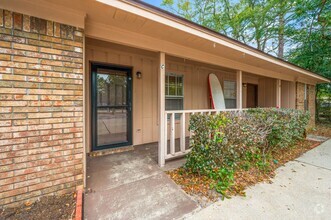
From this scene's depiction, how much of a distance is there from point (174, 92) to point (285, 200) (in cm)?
390

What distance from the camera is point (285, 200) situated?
7.51 ft

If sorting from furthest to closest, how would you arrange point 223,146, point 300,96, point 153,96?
point 300,96 < point 153,96 < point 223,146

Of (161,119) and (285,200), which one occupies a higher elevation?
(161,119)

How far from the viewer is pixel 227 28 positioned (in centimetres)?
1288

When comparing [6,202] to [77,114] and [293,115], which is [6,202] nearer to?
[77,114]

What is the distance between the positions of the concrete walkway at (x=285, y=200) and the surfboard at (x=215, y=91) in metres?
3.11

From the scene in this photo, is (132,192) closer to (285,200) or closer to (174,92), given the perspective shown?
(285,200)

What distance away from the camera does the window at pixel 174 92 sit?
518 centimetres

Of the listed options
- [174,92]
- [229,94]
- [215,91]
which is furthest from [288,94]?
[174,92]

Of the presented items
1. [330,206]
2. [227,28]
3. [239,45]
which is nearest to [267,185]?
[330,206]

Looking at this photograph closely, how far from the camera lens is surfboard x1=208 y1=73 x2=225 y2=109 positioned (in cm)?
597

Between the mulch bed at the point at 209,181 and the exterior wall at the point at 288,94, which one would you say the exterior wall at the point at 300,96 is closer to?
the exterior wall at the point at 288,94

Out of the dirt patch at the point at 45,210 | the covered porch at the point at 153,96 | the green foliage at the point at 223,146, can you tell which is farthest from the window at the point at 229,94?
the dirt patch at the point at 45,210

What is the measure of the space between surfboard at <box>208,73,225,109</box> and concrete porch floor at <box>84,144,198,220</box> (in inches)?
130
